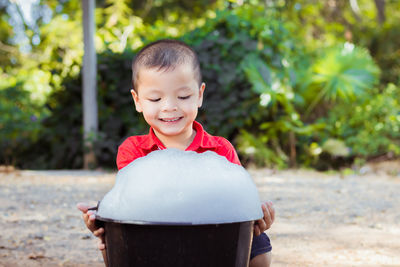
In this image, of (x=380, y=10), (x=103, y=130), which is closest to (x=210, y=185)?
(x=103, y=130)

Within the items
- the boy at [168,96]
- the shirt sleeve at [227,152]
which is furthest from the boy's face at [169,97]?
the shirt sleeve at [227,152]

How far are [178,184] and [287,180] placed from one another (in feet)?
13.6

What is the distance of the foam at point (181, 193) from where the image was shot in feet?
3.79

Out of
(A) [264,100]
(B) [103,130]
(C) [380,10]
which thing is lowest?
(B) [103,130]

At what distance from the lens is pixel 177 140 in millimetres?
1779

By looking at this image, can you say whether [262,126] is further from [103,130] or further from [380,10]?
[380,10]

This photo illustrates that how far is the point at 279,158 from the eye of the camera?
6312 millimetres

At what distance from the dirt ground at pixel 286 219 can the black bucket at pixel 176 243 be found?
116cm

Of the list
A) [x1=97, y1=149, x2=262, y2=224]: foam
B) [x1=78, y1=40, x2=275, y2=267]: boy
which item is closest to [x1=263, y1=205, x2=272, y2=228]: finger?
[x1=78, y1=40, x2=275, y2=267]: boy

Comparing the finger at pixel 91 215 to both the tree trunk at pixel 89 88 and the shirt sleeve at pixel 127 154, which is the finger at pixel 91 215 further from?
the tree trunk at pixel 89 88

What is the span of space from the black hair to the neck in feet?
0.82

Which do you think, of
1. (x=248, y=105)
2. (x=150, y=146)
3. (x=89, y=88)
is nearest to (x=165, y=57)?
(x=150, y=146)

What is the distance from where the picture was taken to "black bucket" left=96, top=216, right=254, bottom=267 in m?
1.15

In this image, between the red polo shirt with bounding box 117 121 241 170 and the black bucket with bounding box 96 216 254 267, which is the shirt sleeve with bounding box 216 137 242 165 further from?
the black bucket with bounding box 96 216 254 267
